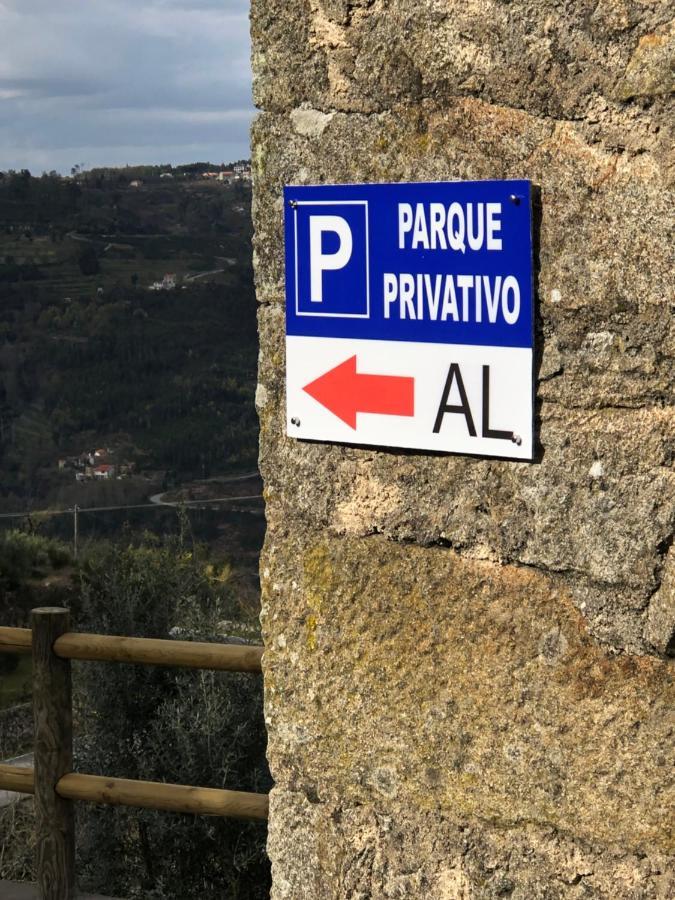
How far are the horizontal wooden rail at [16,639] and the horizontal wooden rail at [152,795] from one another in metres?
0.32

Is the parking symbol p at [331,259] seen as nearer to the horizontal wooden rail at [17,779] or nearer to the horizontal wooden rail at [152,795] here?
the horizontal wooden rail at [152,795]

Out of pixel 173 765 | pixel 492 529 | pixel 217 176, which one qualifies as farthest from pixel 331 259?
pixel 217 176

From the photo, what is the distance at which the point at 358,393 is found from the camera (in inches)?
68.7

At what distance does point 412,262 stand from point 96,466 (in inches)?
1105

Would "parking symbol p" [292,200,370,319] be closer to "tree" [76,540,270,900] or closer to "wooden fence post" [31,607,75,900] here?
"wooden fence post" [31,607,75,900]

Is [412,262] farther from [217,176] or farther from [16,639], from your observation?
[217,176]

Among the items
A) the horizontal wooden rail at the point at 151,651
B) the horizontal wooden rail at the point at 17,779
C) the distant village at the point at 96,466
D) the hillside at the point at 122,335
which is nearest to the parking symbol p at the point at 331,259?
the horizontal wooden rail at the point at 151,651

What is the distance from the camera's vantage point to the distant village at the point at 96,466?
2869 centimetres

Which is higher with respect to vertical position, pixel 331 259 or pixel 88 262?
pixel 88 262

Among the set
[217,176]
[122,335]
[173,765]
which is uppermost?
[217,176]

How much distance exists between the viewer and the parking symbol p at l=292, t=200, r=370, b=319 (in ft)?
5.57

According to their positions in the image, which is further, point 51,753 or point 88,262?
point 88,262

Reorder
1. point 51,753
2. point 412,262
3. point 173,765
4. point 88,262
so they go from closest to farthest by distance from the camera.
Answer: point 412,262, point 51,753, point 173,765, point 88,262

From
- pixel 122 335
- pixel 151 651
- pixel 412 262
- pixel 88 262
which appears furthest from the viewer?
pixel 88 262
